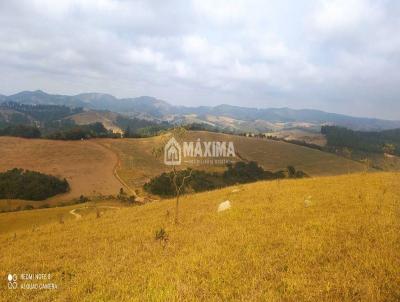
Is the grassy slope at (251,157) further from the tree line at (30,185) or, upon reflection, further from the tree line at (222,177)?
the tree line at (30,185)

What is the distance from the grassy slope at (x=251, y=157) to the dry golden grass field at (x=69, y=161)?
585cm

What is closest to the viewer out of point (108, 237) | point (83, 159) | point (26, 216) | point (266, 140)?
point (108, 237)

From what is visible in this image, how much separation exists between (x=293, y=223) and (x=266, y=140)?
508ft

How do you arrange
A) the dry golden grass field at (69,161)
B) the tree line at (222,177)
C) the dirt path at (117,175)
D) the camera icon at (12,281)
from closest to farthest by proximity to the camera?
the camera icon at (12,281) < the dirt path at (117,175) < the tree line at (222,177) < the dry golden grass field at (69,161)

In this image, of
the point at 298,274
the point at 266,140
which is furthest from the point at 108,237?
the point at 266,140

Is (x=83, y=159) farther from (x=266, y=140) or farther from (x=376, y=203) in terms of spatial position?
(x=376, y=203)

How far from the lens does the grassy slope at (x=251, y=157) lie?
368ft

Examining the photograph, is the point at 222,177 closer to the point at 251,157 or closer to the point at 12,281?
the point at 251,157

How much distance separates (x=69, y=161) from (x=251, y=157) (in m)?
69.0

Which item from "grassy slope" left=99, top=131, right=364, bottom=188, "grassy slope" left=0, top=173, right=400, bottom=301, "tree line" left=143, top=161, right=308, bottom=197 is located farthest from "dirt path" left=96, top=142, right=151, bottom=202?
"grassy slope" left=0, top=173, right=400, bottom=301

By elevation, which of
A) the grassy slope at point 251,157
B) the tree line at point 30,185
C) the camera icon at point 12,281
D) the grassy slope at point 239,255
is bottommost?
the tree line at point 30,185

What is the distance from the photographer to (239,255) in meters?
11.5

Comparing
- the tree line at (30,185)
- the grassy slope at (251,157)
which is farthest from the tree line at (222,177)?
the tree line at (30,185)

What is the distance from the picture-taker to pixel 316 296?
816 centimetres
